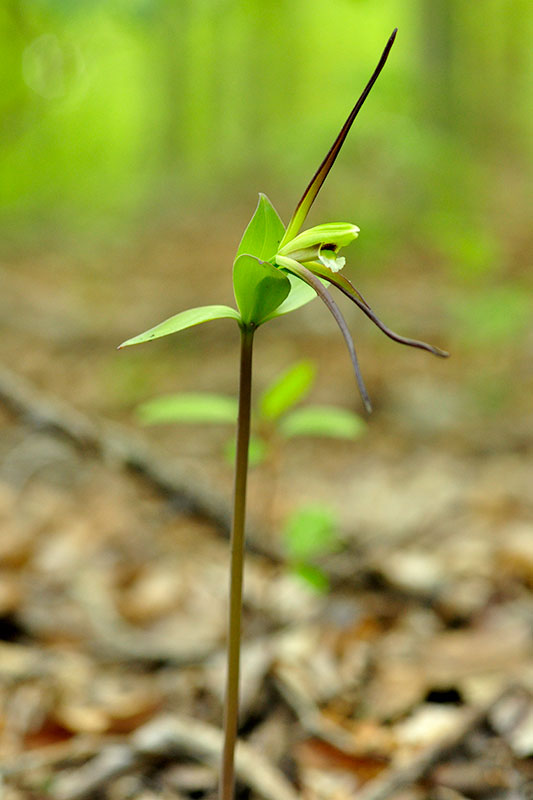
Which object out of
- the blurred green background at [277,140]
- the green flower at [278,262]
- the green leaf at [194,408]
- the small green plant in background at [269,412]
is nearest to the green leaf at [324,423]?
the small green plant in background at [269,412]

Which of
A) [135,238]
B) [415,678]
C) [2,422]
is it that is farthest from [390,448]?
[135,238]

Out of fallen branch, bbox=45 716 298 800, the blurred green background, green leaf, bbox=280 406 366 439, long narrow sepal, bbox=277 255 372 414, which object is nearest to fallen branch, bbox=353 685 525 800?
fallen branch, bbox=45 716 298 800

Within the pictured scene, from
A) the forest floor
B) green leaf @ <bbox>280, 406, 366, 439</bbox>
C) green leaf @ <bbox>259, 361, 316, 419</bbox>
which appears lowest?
the forest floor

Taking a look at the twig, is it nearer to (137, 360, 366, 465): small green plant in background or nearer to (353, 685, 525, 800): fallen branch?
(137, 360, 366, 465): small green plant in background

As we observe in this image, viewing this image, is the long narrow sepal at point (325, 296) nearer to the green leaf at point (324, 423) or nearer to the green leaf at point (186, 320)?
the green leaf at point (186, 320)

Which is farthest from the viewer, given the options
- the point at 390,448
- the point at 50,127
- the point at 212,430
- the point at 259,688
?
the point at 50,127

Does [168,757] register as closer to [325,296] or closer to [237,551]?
[237,551]

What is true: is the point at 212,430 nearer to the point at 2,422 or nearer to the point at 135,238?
the point at 2,422
